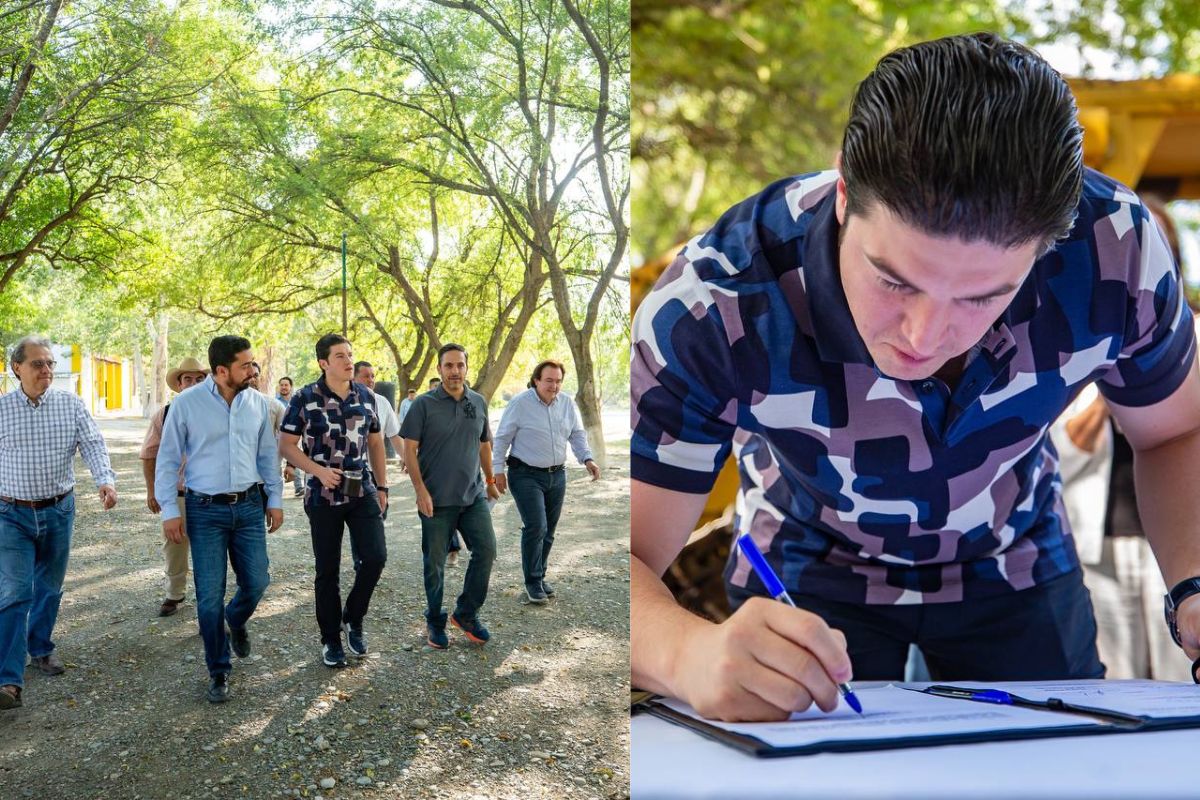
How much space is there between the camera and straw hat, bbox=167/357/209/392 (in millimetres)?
1723

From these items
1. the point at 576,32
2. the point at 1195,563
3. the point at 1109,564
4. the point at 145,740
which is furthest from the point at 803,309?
the point at 1109,564

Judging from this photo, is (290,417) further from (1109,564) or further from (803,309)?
(1109,564)

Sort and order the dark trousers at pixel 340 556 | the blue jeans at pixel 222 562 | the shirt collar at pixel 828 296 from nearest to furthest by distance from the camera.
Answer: the shirt collar at pixel 828 296 < the blue jeans at pixel 222 562 < the dark trousers at pixel 340 556

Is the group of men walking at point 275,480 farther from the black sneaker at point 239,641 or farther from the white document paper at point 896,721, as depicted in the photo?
the white document paper at point 896,721

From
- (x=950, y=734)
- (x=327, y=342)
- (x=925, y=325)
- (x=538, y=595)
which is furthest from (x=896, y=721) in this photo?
(x=327, y=342)

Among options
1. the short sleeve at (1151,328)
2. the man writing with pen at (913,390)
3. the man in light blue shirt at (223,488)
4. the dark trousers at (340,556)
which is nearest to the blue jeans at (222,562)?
the man in light blue shirt at (223,488)

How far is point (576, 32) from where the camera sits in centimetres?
192

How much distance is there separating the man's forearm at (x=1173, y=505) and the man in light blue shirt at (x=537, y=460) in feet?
3.40

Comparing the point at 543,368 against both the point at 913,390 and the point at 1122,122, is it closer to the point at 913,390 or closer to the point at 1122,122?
the point at 913,390

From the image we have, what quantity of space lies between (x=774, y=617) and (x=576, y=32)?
1369 millimetres

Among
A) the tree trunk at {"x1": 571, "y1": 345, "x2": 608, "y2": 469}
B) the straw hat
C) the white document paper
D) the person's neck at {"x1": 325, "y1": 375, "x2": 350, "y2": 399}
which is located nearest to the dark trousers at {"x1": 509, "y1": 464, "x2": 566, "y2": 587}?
the tree trunk at {"x1": 571, "y1": 345, "x2": 608, "y2": 469}

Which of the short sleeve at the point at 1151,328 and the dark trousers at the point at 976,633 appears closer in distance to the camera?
the short sleeve at the point at 1151,328

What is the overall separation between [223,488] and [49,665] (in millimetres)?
432

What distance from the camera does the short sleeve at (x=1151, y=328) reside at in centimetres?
125
